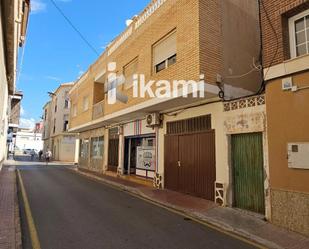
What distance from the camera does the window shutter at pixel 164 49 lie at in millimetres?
10750

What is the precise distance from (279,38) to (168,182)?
726cm

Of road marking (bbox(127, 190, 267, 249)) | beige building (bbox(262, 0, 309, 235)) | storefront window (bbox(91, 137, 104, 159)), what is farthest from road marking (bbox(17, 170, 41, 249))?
storefront window (bbox(91, 137, 104, 159))

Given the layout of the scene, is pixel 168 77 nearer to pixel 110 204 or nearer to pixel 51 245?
pixel 110 204

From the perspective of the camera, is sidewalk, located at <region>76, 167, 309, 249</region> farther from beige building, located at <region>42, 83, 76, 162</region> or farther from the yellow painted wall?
beige building, located at <region>42, 83, 76, 162</region>

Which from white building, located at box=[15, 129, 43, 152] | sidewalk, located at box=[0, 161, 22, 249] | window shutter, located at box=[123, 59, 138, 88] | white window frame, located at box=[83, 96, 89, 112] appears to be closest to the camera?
sidewalk, located at box=[0, 161, 22, 249]

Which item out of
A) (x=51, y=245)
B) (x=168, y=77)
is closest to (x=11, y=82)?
(x=168, y=77)

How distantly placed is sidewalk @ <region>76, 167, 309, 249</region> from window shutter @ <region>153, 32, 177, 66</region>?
5343 mm

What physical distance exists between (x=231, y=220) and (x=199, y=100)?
14.5 ft

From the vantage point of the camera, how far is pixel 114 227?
659 cm

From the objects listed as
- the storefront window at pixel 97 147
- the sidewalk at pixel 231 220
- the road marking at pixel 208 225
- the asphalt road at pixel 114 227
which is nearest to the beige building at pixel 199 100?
the sidewalk at pixel 231 220

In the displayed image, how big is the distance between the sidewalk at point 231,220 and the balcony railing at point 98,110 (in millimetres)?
7635

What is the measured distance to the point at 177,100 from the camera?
1027 centimetres

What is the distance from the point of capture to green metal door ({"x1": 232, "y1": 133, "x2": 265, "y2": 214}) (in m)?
8.10

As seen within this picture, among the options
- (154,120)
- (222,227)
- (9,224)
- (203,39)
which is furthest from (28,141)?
(222,227)
